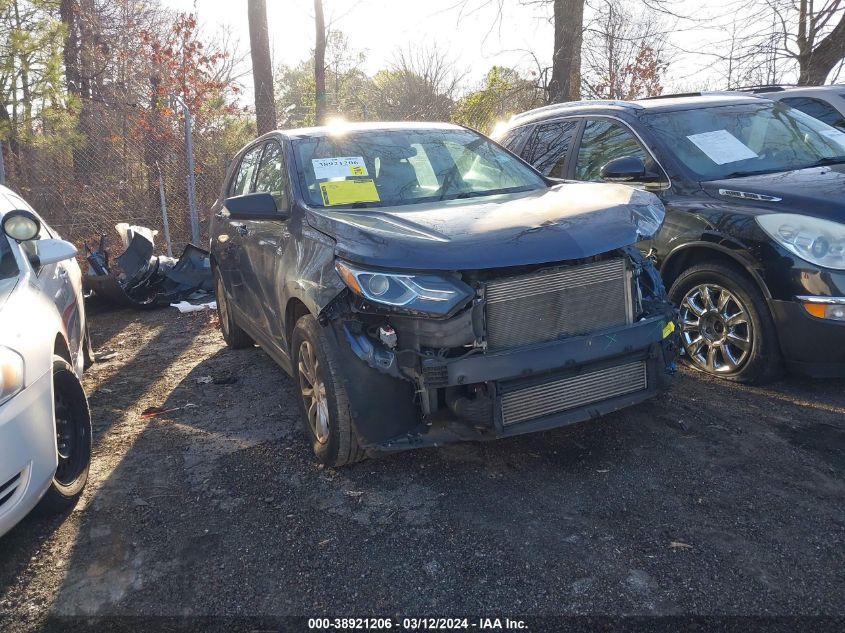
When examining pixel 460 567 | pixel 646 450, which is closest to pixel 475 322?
pixel 460 567

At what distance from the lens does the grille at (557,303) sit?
3.18m

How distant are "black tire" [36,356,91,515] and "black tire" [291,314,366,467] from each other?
1136 mm

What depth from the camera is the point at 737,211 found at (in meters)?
4.36

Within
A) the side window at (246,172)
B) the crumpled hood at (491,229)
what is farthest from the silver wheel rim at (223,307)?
the crumpled hood at (491,229)

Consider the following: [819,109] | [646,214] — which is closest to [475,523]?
[646,214]

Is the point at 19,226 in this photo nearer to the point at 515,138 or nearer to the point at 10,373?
the point at 10,373

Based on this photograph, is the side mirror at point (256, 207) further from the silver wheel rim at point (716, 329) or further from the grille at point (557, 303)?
the silver wheel rim at point (716, 329)

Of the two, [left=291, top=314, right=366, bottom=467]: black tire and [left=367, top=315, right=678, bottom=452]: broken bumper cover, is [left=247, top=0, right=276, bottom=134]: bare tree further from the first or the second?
[left=367, top=315, right=678, bottom=452]: broken bumper cover

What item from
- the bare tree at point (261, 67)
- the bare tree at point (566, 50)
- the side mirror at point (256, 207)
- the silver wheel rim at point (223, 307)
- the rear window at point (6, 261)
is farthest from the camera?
the bare tree at point (261, 67)

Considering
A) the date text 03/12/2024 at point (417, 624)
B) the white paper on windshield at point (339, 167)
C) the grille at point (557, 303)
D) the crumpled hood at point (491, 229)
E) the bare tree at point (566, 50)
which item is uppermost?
the bare tree at point (566, 50)

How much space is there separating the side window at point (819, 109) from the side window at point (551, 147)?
10.7 feet

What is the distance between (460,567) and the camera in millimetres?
2742

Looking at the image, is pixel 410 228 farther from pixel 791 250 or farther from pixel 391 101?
pixel 391 101

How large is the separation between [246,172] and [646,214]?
3.21 m
